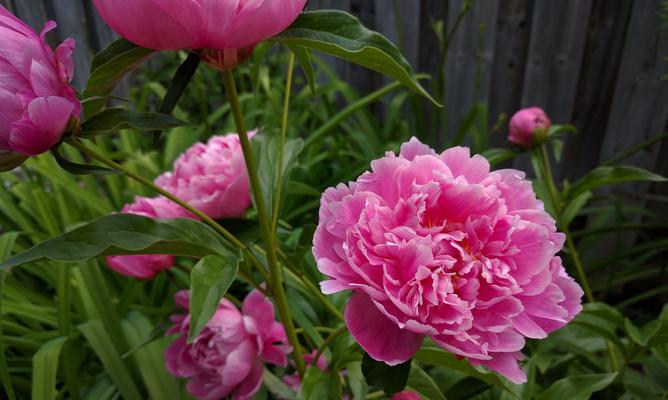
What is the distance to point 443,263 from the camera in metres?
0.33

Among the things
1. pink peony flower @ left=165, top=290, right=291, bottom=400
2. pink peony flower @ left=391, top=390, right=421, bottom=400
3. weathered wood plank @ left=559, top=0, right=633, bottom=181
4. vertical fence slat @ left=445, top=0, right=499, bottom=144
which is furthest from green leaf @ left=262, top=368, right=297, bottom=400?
weathered wood plank @ left=559, top=0, right=633, bottom=181

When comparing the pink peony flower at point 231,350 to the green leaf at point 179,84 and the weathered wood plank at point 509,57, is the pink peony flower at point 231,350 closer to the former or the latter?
the green leaf at point 179,84

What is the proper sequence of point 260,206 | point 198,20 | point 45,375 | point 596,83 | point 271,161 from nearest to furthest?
point 198,20 < point 260,206 < point 271,161 < point 45,375 < point 596,83

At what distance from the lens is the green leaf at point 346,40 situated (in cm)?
36

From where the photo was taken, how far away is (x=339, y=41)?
14.6 inches

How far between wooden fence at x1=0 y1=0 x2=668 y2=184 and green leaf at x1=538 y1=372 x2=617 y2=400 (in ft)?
3.24

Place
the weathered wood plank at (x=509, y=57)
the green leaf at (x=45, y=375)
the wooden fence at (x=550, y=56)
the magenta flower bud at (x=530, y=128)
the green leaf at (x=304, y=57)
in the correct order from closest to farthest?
the green leaf at (x=304, y=57)
the green leaf at (x=45, y=375)
the magenta flower bud at (x=530, y=128)
the wooden fence at (x=550, y=56)
the weathered wood plank at (x=509, y=57)

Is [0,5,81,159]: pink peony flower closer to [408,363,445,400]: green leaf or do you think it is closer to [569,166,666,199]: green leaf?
[408,363,445,400]: green leaf

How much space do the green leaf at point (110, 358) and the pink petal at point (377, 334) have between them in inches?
22.3

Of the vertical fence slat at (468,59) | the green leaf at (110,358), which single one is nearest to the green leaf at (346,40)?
the green leaf at (110,358)

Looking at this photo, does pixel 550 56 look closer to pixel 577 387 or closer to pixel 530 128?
pixel 530 128

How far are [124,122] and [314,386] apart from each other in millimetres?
272

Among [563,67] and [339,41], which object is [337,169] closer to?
[563,67]

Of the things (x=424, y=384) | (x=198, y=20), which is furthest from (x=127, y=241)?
(x=424, y=384)
